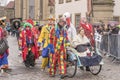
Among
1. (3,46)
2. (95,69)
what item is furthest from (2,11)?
(95,69)

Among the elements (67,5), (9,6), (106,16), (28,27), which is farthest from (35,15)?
(28,27)

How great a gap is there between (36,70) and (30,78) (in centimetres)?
175

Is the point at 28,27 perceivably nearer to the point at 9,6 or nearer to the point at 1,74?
the point at 1,74

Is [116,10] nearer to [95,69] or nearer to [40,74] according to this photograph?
[95,69]

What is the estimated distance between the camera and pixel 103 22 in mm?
25141

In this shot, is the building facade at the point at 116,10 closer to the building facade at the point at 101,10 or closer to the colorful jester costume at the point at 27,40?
the building facade at the point at 101,10

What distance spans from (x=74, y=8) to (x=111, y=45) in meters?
15.4

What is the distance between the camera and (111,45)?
16703 mm

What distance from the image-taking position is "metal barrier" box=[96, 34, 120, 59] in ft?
51.0

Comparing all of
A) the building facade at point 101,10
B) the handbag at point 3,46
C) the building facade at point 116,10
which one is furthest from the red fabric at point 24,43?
the building facade at point 116,10

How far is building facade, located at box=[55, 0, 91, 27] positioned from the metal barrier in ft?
30.2

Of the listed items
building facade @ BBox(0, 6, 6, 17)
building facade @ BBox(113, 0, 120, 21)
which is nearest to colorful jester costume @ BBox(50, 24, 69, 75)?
building facade @ BBox(113, 0, 120, 21)

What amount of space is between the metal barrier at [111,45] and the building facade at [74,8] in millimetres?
9200

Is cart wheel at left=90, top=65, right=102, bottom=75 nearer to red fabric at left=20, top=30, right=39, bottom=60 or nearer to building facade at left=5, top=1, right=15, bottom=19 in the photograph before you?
red fabric at left=20, top=30, right=39, bottom=60
